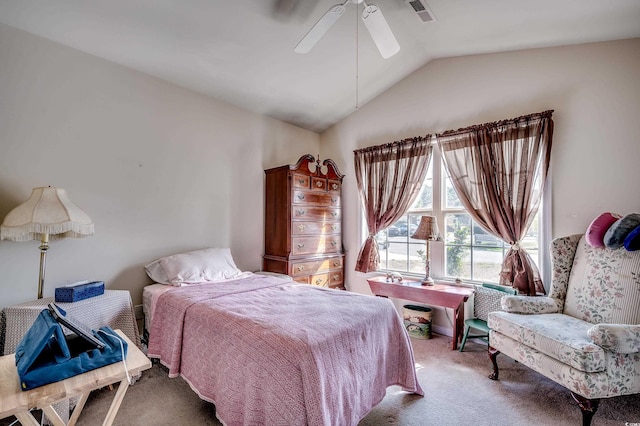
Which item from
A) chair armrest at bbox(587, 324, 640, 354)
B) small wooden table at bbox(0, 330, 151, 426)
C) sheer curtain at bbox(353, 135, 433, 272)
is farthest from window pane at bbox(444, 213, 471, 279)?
small wooden table at bbox(0, 330, 151, 426)

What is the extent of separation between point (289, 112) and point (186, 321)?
2841 mm

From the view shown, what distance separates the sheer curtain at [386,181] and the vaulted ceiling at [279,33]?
92 centimetres

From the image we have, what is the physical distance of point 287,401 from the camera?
1329 mm

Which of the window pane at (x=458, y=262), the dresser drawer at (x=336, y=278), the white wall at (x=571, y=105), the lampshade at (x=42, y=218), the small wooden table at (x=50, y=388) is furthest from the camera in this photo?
the dresser drawer at (x=336, y=278)

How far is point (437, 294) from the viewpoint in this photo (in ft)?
9.49

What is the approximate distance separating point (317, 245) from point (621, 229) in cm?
276

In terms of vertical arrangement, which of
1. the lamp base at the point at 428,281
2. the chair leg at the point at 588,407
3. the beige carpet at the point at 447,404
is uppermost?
the lamp base at the point at 428,281

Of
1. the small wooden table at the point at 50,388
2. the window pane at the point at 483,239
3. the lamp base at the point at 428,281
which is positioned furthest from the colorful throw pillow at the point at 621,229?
the small wooden table at the point at 50,388

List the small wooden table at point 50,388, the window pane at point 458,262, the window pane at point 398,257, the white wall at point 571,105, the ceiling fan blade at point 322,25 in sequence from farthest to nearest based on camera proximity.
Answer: the window pane at point 398,257, the window pane at point 458,262, the white wall at point 571,105, the ceiling fan blade at point 322,25, the small wooden table at point 50,388

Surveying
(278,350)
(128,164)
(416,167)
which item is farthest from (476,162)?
(128,164)

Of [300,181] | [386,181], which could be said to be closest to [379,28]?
[300,181]

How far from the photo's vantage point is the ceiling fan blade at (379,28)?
1.83m

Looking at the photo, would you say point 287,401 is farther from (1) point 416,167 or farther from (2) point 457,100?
(2) point 457,100

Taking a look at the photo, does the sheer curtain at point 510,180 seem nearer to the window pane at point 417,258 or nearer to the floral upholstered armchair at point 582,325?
A: the floral upholstered armchair at point 582,325
